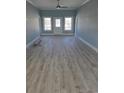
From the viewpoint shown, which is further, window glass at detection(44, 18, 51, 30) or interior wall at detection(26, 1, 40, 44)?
window glass at detection(44, 18, 51, 30)

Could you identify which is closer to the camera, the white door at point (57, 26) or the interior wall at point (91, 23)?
the interior wall at point (91, 23)

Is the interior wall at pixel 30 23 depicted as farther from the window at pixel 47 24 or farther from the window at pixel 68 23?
the window at pixel 68 23

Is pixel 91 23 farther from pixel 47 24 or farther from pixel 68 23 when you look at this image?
pixel 47 24

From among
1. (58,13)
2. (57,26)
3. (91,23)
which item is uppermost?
(58,13)

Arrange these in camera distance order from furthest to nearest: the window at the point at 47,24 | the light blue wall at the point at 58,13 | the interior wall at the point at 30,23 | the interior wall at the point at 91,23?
the window at the point at 47,24 → the light blue wall at the point at 58,13 → the interior wall at the point at 30,23 → the interior wall at the point at 91,23

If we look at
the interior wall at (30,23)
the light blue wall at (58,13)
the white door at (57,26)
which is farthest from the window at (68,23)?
the interior wall at (30,23)

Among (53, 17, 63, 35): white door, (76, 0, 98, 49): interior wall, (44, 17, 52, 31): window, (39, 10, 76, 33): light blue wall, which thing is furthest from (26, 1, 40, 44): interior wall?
(53, 17, 63, 35): white door

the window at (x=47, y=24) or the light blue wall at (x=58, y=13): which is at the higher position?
the light blue wall at (x=58, y=13)

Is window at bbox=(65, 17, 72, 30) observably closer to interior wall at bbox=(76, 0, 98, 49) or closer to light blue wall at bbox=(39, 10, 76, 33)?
light blue wall at bbox=(39, 10, 76, 33)

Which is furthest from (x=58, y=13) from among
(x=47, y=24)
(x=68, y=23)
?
(x=47, y=24)
